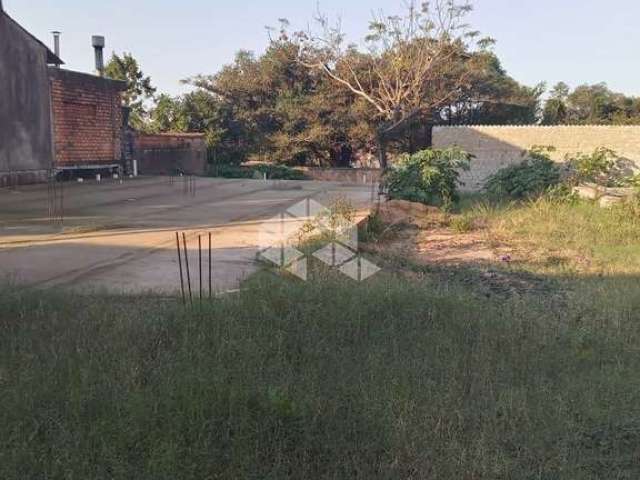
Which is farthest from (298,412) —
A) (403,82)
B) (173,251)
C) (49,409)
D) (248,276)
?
(403,82)

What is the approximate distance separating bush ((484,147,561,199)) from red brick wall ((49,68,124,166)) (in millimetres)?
10412

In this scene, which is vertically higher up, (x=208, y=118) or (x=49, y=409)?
(x=208, y=118)

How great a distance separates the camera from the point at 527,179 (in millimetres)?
12203

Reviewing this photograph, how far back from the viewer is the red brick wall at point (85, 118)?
14281 mm

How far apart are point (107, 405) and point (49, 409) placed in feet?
0.75

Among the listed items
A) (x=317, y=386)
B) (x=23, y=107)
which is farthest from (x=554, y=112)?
(x=317, y=386)

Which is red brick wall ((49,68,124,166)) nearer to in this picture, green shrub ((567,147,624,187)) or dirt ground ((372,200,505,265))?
dirt ground ((372,200,505,265))

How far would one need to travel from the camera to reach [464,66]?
877 inches

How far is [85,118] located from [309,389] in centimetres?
1464

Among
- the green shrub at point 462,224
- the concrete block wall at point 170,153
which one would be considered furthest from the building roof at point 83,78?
the green shrub at point 462,224

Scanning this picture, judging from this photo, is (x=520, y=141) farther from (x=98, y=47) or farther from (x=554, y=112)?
(x=554, y=112)

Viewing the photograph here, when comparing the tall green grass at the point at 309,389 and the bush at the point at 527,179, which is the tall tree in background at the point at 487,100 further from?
the tall green grass at the point at 309,389

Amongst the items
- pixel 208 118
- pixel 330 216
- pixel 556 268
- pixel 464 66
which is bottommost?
pixel 556 268

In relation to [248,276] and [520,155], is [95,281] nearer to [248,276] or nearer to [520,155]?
[248,276]
